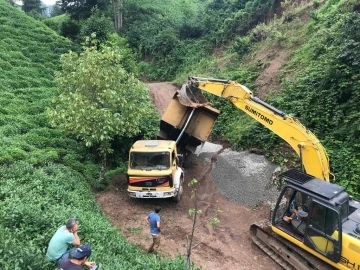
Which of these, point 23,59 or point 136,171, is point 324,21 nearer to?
point 136,171

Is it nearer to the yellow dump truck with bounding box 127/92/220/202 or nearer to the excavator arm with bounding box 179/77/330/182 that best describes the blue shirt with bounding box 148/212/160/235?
the yellow dump truck with bounding box 127/92/220/202

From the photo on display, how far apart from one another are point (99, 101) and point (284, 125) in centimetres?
674

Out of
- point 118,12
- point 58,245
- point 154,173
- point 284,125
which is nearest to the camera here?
point 58,245

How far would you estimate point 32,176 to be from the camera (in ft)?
38.8

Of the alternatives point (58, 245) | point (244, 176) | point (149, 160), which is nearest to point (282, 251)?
point (244, 176)

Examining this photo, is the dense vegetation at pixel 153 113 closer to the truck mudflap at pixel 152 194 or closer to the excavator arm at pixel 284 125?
the truck mudflap at pixel 152 194

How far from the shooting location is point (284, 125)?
11039 mm

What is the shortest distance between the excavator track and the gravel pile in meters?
2.49

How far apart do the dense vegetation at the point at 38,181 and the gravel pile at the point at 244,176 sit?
203 inches

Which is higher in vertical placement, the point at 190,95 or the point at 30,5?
the point at 190,95

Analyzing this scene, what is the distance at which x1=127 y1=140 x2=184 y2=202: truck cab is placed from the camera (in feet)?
41.8

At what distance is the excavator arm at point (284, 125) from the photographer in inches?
406

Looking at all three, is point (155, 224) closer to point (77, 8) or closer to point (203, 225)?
point (203, 225)

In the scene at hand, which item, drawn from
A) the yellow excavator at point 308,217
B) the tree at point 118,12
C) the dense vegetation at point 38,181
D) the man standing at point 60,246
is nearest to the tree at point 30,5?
the tree at point 118,12
